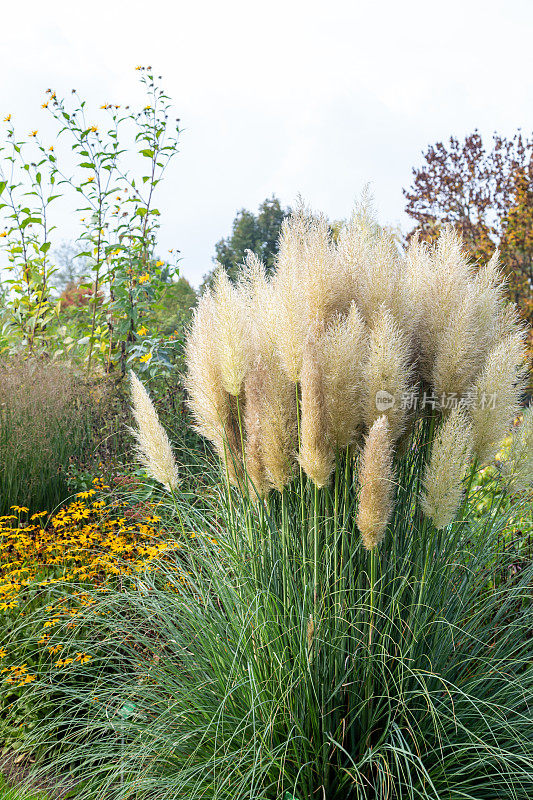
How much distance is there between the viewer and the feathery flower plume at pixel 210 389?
114 inches

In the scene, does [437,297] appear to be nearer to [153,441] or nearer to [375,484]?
[375,484]

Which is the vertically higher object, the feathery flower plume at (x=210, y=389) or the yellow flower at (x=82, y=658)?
the feathery flower plume at (x=210, y=389)

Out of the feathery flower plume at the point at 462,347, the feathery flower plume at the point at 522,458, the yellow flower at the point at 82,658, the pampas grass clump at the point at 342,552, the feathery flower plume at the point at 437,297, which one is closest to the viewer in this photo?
the pampas grass clump at the point at 342,552

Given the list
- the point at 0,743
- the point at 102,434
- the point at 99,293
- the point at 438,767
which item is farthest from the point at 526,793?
the point at 99,293

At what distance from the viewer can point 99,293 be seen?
8531 millimetres

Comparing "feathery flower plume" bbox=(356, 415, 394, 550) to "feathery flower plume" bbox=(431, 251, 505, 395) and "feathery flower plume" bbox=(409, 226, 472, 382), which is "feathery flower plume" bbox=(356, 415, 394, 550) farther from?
"feathery flower plume" bbox=(409, 226, 472, 382)

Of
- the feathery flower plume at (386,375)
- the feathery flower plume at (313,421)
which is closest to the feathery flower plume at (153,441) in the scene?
the feathery flower plume at (313,421)

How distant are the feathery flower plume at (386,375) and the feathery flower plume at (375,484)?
0.56 feet

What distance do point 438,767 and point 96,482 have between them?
3.86 m

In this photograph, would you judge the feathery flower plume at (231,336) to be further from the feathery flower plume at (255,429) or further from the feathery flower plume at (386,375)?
the feathery flower plume at (386,375)

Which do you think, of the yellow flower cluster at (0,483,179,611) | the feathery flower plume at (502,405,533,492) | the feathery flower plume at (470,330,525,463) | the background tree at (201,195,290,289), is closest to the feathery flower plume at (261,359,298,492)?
the feathery flower plume at (470,330,525,463)

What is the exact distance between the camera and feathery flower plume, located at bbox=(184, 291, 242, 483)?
2.90 m

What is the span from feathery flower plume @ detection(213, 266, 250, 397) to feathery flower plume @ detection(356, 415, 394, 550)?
2.42 feet

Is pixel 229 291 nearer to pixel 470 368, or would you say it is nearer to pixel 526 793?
pixel 470 368
